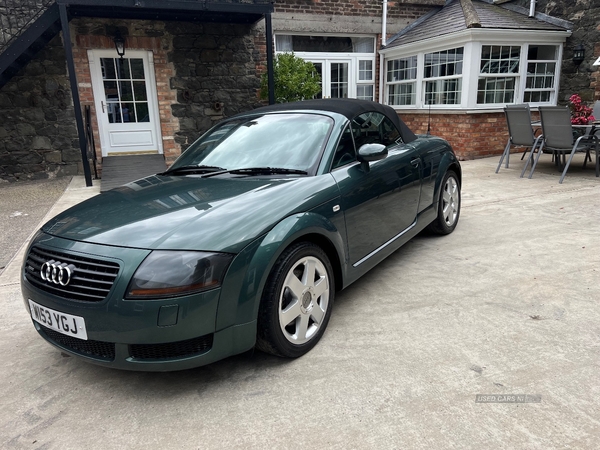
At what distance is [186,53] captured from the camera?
383 inches

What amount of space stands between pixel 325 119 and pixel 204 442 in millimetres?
2194

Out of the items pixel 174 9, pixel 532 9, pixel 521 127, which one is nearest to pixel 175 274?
pixel 521 127

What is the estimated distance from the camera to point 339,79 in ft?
38.3

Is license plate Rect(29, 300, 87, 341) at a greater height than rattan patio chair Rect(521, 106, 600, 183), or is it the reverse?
rattan patio chair Rect(521, 106, 600, 183)

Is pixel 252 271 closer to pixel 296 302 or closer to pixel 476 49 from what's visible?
pixel 296 302

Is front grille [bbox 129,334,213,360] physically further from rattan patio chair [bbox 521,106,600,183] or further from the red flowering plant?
the red flowering plant

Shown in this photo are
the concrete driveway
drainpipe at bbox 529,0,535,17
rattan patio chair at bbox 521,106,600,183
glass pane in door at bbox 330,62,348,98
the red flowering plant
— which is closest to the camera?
the concrete driveway

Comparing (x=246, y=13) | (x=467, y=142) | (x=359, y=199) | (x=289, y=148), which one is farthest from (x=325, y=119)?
(x=467, y=142)

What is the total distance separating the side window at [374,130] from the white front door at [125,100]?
292 inches

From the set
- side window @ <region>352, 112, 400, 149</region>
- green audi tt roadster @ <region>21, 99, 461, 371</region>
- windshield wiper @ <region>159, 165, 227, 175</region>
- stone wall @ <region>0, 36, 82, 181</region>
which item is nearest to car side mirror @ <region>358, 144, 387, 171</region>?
green audi tt roadster @ <region>21, 99, 461, 371</region>

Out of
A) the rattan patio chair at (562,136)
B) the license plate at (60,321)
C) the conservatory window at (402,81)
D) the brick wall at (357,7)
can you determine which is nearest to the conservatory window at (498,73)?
the conservatory window at (402,81)

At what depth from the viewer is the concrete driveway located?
1.87m

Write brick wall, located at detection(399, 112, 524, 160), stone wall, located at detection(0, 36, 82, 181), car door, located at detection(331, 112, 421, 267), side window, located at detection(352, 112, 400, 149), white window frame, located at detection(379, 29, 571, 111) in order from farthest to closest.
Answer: brick wall, located at detection(399, 112, 524, 160) < white window frame, located at detection(379, 29, 571, 111) < stone wall, located at detection(0, 36, 82, 181) < side window, located at detection(352, 112, 400, 149) < car door, located at detection(331, 112, 421, 267)

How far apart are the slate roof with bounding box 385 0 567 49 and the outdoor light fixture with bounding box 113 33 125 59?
6.55 meters
